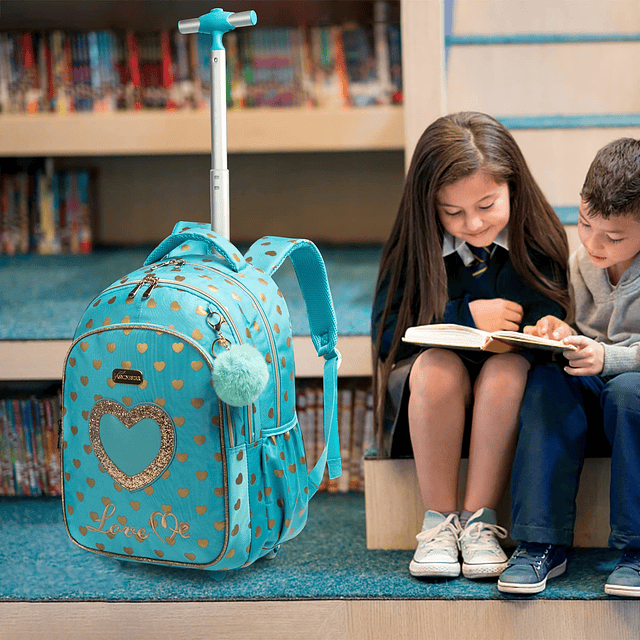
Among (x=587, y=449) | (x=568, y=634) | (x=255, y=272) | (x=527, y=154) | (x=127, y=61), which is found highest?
(x=127, y=61)

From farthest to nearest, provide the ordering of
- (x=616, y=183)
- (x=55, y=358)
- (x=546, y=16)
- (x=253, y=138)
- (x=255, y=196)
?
(x=255, y=196) < (x=253, y=138) < (x=546, y=16) < (x=55, y=358) < (x=616, y=183)

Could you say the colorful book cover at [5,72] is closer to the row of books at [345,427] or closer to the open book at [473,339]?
the row of books at [345,427]

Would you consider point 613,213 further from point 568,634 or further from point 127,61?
point 127,61

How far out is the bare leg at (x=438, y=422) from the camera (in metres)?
1.01

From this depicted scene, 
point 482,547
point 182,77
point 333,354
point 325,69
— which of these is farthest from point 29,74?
point 482,547

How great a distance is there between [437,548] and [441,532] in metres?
0.03

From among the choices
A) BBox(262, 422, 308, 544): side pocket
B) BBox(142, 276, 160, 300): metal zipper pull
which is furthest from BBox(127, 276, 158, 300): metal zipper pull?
BBox(262, 422, 308, 544): side pocket

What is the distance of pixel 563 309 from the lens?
1.10 m

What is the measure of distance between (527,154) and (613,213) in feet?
1.71

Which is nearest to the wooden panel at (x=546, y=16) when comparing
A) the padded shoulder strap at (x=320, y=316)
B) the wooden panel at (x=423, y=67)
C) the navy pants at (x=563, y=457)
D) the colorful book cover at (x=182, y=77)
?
the wooden panel at (x=423, y=67)

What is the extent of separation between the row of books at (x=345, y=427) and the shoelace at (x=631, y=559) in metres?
0.55

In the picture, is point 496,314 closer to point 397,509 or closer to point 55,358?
point 397,509

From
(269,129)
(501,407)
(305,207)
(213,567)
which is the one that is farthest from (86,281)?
(501,407)

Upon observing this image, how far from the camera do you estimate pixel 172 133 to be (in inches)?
66.3
